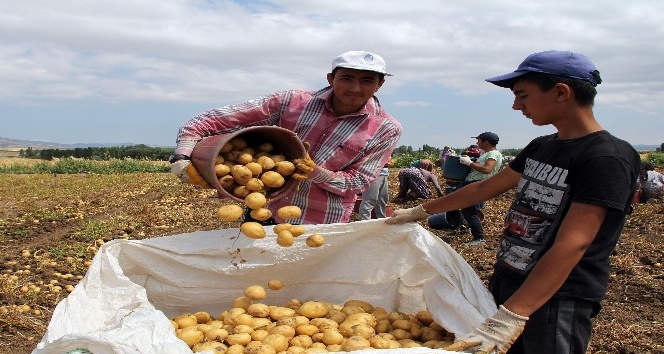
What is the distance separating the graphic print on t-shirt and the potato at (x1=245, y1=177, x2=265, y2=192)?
0.96 meters

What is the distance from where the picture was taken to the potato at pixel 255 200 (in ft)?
7.55

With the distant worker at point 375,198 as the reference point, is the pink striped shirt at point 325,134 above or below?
above

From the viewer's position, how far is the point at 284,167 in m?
2.42

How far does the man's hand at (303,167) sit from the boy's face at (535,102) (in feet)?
2.92

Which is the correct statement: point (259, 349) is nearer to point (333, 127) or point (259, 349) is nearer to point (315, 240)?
point (315, 240)

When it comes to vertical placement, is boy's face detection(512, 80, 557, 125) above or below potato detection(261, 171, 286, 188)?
above

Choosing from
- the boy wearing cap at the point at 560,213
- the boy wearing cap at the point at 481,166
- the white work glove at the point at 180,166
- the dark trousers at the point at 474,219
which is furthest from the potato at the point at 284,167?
the dark trousers at the point at 474,219

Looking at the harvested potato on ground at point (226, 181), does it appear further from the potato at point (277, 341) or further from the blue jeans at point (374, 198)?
the blue jeans at point (374, 198)

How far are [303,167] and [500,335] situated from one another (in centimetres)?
105

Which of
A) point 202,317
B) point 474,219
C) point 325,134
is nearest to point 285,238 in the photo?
point 202,317

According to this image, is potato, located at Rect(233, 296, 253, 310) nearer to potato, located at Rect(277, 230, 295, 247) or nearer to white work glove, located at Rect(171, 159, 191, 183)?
potato, located at Rect(277, 230, 295, 247)

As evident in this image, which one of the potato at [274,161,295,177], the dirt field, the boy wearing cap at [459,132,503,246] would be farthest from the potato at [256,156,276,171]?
the boy wearing cap at [459,132,503,246]

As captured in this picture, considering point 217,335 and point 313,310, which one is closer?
point 217,335

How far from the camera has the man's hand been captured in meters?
2.42
